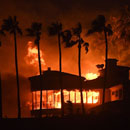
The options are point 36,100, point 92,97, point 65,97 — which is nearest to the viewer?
point 92,97

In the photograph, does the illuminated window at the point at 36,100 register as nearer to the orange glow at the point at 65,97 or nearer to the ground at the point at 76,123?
the orange glow at the point at 65,97

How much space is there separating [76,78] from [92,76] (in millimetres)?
8139

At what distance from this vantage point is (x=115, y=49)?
227 ft

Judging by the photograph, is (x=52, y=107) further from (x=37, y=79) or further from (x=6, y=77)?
(x=6, y=77)

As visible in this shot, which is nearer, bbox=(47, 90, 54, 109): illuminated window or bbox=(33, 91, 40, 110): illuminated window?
bbox=(47, 90, 54, 109): illuminated window

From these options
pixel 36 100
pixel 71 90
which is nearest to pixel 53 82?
pixel 71 90

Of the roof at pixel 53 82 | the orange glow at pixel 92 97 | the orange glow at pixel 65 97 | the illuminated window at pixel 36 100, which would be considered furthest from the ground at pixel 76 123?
the illuminated window at pixel 36 100

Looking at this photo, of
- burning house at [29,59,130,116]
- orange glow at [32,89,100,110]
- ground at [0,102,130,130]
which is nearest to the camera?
ground at [0,102,130,130]

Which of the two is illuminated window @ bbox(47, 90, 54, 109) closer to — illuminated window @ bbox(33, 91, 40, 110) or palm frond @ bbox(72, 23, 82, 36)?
illuminated window @ bbox(33, 91, 40, 110)

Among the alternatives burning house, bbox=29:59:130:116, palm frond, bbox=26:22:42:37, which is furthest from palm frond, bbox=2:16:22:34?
burning house, bbox=29:59:130:116

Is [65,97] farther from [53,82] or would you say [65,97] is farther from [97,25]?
[97,25]

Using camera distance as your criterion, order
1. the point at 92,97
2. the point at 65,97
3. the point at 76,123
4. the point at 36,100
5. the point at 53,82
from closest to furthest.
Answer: the point at 76,123 < the point at 92,97 < the point at 65,97 < the point at 53,82 < the point at 36,100

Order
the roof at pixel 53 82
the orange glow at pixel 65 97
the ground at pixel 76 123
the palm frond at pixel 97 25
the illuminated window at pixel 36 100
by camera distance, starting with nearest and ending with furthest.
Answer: the ground at pixel 76 123 < the palm frond at pixel 97 25 < the orange glow at pixel 65 97 < the roof at pixel 53 82 < the illuminated window at pixel 36 100

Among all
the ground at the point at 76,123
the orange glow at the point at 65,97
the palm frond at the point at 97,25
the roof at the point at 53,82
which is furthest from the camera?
the roof at the point at 53,82
